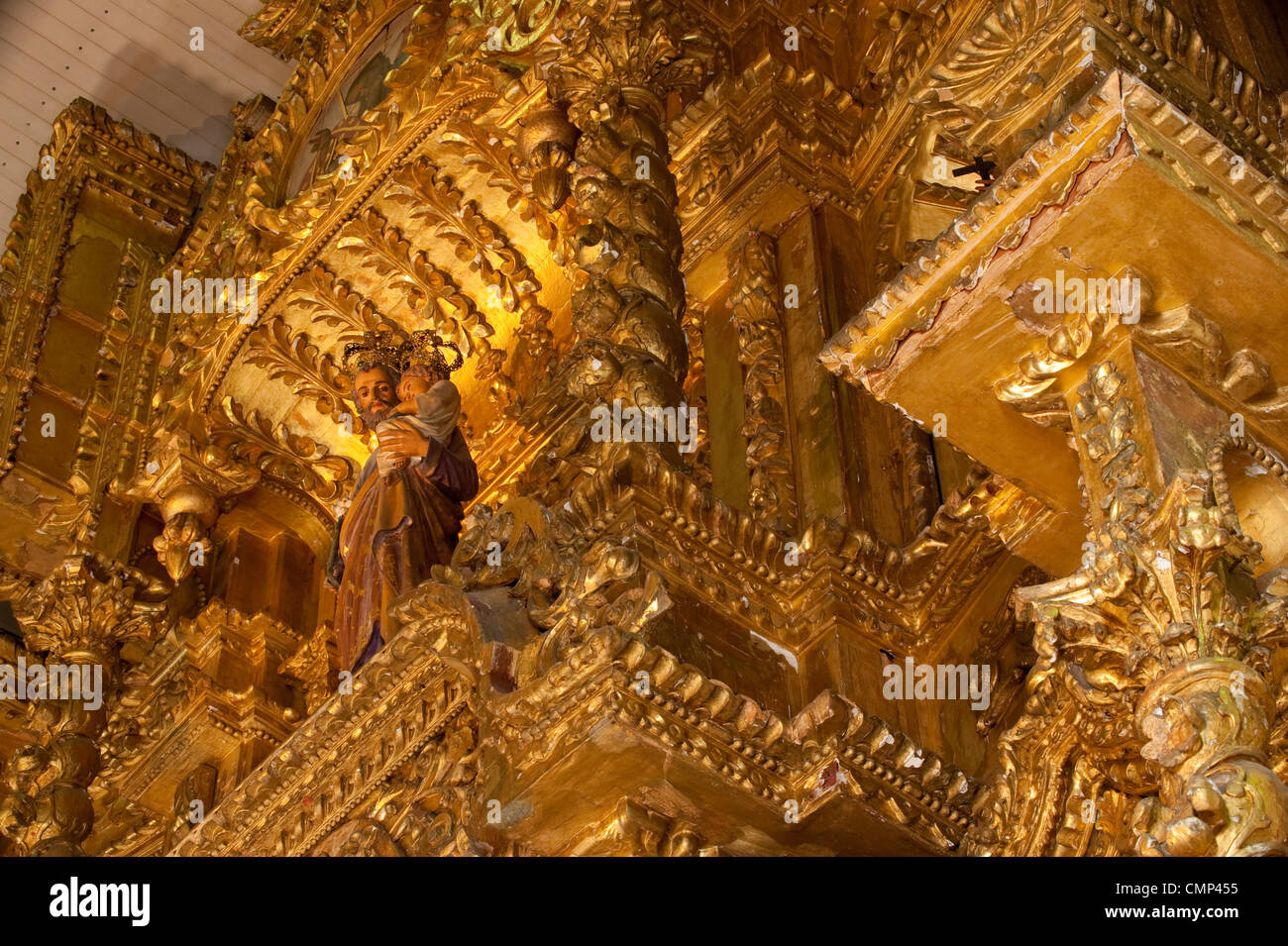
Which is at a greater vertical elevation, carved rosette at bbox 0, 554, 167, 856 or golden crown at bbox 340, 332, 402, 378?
golden crown at bbox 340, 332, 402, 378

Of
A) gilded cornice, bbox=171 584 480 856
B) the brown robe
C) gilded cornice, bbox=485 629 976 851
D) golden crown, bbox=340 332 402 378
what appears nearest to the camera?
gilded cornice, bbox=485 629 976 851

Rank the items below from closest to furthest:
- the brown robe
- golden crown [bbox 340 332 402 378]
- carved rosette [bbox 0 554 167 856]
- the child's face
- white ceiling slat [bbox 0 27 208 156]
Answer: the brown robe → carved rosette [bbox 0 554 167 856] → the child's face → golden crown [bbox 340 332 402 378] → white ceiling slat [bbox 0 27 208 156]

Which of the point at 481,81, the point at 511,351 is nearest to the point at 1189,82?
the point at 481,81

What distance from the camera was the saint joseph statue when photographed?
706cm

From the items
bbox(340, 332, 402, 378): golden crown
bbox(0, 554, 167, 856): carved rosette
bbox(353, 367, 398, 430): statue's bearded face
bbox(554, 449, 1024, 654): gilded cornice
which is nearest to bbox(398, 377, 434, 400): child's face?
bbox(353, 367, 398, 430): statue's bearded face

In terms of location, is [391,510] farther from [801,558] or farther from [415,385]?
[801,558]

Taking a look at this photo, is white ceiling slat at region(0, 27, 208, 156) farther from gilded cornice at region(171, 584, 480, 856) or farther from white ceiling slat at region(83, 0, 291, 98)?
gilded cornice at region(171, 584, 480, 856)

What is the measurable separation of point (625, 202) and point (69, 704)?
3.26 m

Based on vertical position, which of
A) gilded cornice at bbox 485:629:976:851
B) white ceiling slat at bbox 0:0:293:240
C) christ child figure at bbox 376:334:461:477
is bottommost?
gilded cornice at bbox 485:629:976:851

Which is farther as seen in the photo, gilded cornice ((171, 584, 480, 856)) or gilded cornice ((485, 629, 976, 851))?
gilded cornice ((171, 584, 480, 856))

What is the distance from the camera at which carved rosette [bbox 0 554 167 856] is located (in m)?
7.36

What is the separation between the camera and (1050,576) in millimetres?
5293

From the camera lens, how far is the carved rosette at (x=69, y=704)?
7359mm

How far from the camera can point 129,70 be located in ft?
39.5
